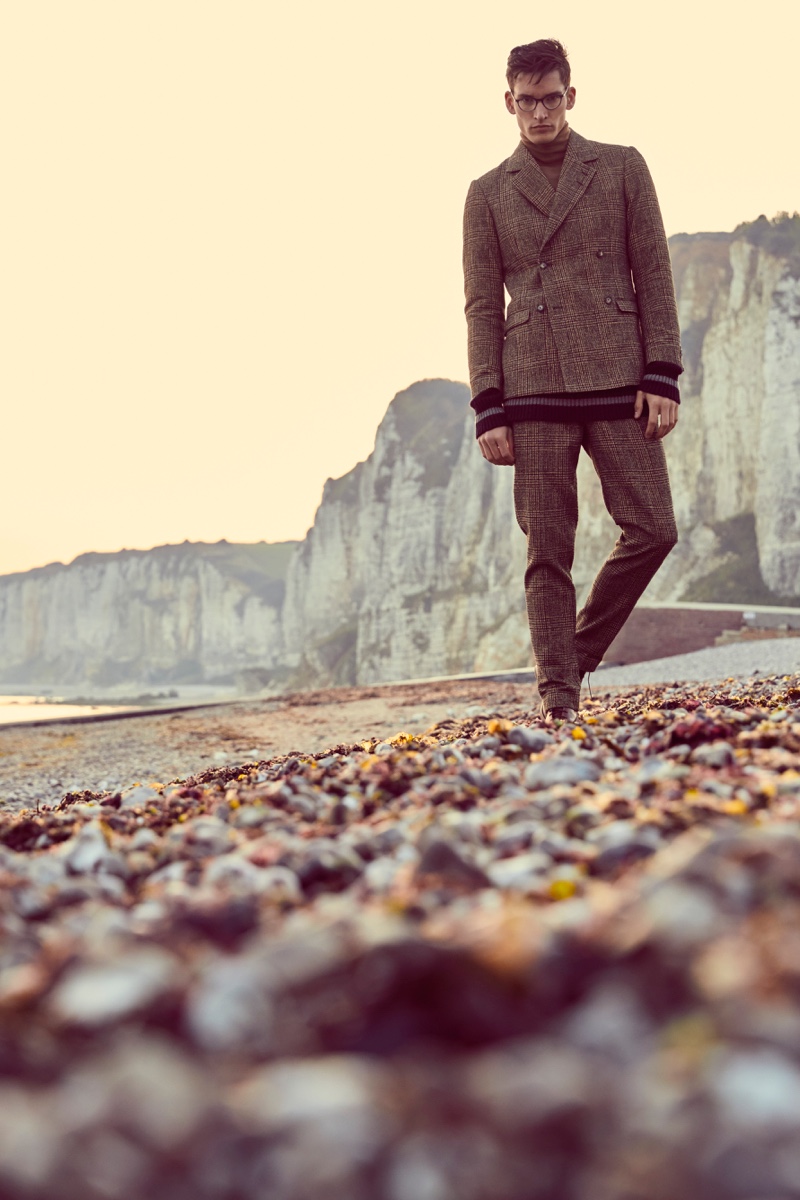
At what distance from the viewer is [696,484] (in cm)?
3597

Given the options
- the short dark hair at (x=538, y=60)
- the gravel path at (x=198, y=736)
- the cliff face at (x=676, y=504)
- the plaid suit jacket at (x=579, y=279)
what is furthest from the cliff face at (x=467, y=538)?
the short dark hair at (x=538, y=60)

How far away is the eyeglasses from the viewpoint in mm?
3922

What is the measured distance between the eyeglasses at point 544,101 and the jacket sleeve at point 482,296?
35 cm

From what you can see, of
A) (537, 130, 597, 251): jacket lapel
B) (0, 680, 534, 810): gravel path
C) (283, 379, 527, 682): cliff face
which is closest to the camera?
(537, 130, 597, 251): jacket lapel

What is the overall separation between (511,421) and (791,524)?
29.1 meters

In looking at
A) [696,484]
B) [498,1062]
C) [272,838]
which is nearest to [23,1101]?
[498,1062]

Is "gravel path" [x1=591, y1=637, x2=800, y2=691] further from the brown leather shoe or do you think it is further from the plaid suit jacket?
the plaid suit jacket

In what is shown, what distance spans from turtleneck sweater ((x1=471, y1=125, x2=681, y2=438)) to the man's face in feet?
0.14

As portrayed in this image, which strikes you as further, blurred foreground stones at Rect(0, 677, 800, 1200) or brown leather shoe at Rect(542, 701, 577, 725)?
brown leather shoe at Rect(542, 701, 577, 725)

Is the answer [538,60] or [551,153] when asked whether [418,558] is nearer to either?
[551,153]

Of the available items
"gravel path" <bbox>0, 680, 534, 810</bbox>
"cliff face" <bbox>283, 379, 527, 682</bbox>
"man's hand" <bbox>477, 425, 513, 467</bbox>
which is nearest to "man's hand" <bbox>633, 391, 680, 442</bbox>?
"man's hand" <bbox>477, 425, 513, 467</bbox>

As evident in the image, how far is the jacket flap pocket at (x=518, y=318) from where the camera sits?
3988mm

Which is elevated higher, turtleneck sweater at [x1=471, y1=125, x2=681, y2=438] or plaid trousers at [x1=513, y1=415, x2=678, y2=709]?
turtleneck sweater at [x1=471, y1=125, x2=681, y2=438]

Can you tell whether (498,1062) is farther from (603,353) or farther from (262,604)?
(262,604)
